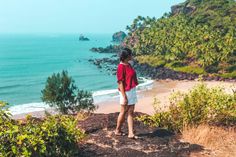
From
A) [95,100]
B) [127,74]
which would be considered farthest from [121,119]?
[95,100]

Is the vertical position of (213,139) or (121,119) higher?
(121,119)

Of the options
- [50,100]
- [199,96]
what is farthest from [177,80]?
[199,96]

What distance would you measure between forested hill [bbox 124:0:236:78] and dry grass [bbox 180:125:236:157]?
198 ft

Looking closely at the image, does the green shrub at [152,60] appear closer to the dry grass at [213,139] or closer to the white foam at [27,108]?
the white foam at [27,108]

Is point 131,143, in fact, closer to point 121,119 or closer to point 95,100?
point 121,119

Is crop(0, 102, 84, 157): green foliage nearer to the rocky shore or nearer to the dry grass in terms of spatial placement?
the rocky shore

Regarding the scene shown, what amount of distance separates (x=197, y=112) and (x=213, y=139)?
110 cm

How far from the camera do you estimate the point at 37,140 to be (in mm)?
6297

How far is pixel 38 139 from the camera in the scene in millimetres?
6438

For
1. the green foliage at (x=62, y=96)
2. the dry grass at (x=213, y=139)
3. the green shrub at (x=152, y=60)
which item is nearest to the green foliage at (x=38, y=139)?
the dry grass at (x=213, y=139)

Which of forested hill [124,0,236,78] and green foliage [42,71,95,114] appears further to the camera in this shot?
forested hill [124,0,236,78]

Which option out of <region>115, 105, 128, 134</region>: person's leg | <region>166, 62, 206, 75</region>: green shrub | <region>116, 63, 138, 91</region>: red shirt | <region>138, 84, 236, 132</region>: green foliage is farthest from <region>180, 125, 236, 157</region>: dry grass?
<region>166, 62, 206, 75</region>: green shrub

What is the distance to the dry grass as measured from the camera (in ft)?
27.4

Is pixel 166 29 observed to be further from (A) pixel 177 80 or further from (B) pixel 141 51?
(A) pixel 177 80
